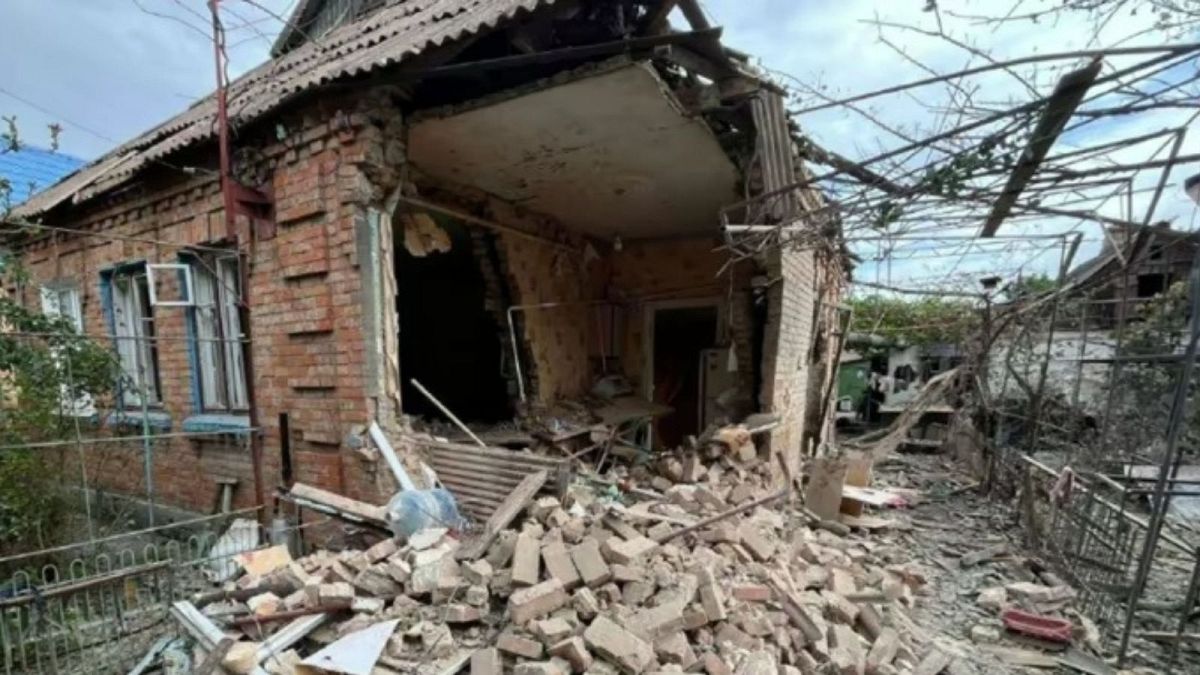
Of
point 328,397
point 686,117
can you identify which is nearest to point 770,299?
point 686,117

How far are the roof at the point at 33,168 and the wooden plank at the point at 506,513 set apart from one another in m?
10.3

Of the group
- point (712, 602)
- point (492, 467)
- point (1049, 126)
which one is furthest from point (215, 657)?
point (1049, 126)

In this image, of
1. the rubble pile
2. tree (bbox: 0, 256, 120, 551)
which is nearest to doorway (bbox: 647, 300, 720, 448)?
the rubble pile

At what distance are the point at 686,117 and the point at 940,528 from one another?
5597mm

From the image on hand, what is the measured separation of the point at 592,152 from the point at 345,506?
337 cm

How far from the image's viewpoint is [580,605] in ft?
8.93

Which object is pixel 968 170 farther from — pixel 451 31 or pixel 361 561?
pixel 361 561

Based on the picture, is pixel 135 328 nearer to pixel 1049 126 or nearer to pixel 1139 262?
pixel 1049 126

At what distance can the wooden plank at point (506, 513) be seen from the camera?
10.5 ft

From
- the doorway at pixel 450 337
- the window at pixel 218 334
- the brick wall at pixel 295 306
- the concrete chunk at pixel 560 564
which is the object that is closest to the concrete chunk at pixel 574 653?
the concrete chunk at pixel 560 564

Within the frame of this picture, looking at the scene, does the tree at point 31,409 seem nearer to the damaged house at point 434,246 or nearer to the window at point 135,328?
the damaged house at point 434,246

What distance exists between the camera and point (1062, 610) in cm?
396

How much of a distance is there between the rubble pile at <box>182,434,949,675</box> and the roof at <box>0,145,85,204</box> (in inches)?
397

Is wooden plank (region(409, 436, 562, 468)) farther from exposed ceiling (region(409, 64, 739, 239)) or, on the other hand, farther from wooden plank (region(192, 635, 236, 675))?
exposed ceiling (region(409, 64, 739, 239))
